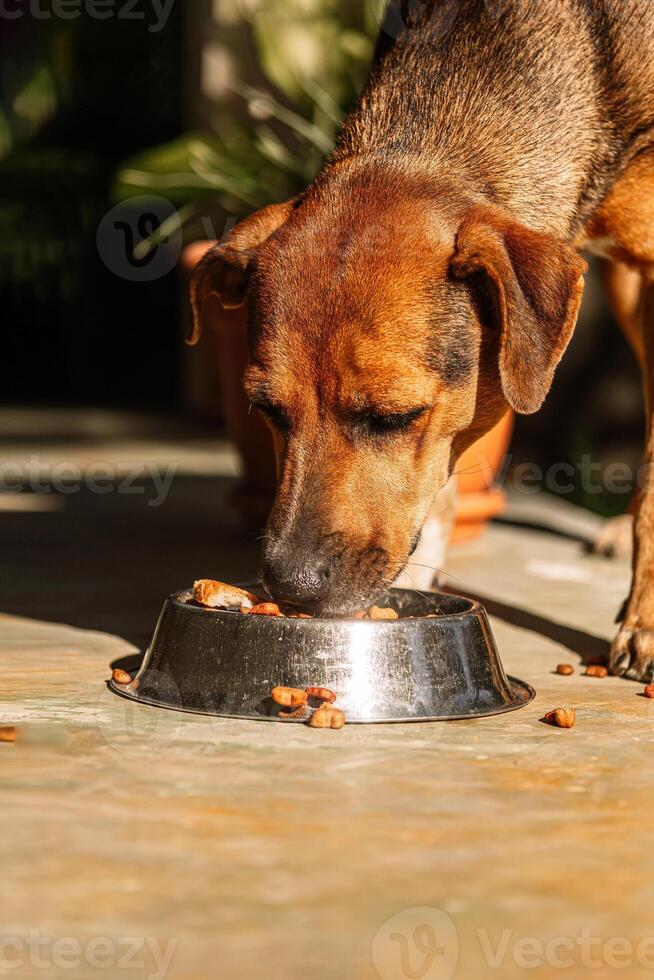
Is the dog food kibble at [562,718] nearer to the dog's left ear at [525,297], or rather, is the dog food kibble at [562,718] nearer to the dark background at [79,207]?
the dog's left ear at [525,297]

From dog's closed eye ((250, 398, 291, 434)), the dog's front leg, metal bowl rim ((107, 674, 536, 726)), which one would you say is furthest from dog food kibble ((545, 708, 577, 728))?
dog's closed eye ((250, 398, 291, 434))

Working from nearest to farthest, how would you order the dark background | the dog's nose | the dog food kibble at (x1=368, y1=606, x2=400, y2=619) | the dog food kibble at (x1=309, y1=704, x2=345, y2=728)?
the dog food kibble at (x1=309, y1=704, x2=345, y2=728), the dog's nose, the dog food kibble at (x1=368, y1=606, x2=400, y2=619), the dark background

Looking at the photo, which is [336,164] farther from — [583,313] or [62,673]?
[583,313]

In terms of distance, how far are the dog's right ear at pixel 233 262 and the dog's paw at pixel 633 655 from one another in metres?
1.34

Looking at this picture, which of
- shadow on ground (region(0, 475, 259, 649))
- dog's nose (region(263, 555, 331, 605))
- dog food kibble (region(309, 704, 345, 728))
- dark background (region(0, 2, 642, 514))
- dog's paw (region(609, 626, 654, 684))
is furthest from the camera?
dark background (region(0, 2, 642, 514))

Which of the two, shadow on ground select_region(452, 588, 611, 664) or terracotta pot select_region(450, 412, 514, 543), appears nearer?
shadow on ground select_region(452, 588, 611, 664)

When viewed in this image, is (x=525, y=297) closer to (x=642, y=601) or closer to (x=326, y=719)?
(x=642, y=601)

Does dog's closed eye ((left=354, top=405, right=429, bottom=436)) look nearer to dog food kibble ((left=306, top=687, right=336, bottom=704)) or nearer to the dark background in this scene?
dog food kibble ((left=306, top=687, right=336, bottom=704))

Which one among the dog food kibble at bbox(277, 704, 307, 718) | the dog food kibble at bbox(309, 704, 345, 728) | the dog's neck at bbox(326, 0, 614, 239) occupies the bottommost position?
the dog food kibble at bbox(277, 704, 307, 718)

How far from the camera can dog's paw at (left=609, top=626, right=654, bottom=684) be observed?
11.4 feet

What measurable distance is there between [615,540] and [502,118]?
7.74 feet

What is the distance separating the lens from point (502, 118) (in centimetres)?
353

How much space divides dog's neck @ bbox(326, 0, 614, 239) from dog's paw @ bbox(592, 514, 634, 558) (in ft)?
6.71

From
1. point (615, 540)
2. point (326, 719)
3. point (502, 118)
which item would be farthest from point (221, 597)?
point (615, 540)
